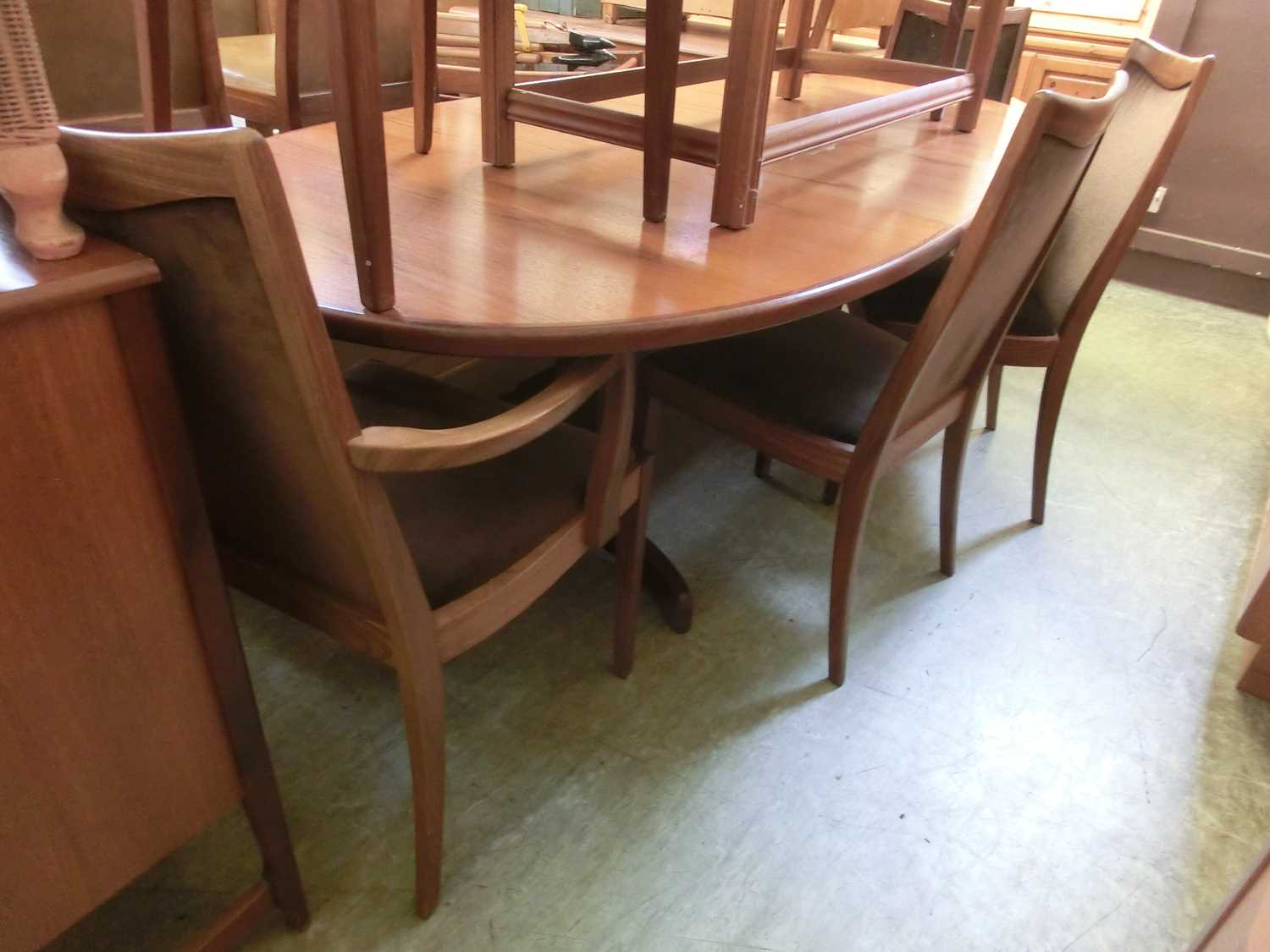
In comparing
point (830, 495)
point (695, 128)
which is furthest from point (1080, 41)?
point (695, 128)

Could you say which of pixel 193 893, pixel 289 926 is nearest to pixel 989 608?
pixel 289 926

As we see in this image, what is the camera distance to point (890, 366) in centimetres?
141

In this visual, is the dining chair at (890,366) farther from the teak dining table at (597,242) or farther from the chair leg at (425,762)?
the chair leg at (425,762)

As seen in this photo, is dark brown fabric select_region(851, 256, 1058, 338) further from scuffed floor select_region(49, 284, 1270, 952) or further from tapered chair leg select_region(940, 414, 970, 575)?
scuffed floor select_region(49, 284, 1270, 952)

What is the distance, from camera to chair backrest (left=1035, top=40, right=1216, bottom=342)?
1.48 m

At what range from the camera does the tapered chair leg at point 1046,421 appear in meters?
1.68

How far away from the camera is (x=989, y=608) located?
1.60 metres

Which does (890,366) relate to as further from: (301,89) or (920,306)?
(301,89)

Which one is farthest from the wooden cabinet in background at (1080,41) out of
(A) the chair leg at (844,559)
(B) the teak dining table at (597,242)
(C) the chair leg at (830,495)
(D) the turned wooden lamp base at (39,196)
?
(D) the turned wooden lamp base at (39,196)

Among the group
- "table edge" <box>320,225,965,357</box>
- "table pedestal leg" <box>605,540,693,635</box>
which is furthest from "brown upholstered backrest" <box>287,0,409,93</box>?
"table edge" <box>320,225,965,357</box>

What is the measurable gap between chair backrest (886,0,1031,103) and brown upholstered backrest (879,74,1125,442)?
1408 millimetres

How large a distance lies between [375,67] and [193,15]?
1.03 meters

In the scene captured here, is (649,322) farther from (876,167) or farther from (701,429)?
(701,429)

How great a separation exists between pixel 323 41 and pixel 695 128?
1404 millimetres
